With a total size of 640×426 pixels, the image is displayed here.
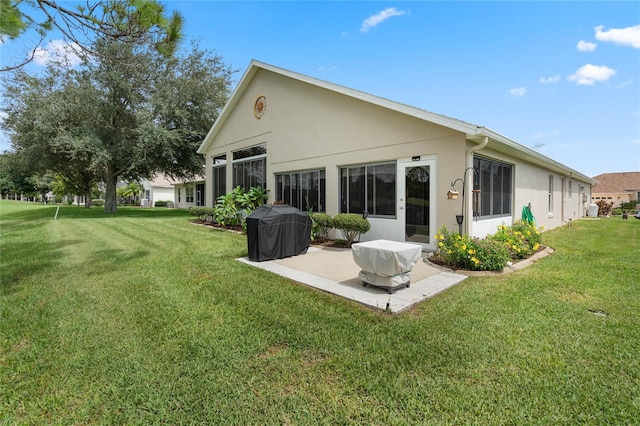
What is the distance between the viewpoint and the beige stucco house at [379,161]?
7234 millimetres

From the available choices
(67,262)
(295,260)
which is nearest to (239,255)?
(295,260)

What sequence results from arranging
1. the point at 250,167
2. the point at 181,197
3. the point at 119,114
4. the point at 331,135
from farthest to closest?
1. the point at 181,197
2. the point at 119,114
3. the point at 250,167
4. the point at 331,135

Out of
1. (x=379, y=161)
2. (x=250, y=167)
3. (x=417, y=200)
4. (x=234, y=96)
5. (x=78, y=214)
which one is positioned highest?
(x=234, y=96)

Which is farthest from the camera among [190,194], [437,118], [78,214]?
[190,194]

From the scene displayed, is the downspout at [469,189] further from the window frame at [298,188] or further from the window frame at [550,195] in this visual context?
the window frame at [550,195]

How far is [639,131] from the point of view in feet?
39.0

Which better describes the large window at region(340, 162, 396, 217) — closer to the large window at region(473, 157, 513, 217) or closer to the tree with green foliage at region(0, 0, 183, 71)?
the large window at region(473, 157, 513, 217)

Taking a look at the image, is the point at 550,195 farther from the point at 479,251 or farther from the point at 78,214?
the point at 78,214

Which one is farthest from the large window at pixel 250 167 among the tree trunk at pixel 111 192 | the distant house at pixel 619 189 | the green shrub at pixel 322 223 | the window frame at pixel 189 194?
the distant house at pixel 619 189

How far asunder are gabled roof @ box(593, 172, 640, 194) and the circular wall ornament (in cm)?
4578

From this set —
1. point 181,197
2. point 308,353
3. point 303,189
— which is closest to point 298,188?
point 303,189

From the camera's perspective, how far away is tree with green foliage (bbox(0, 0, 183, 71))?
4.55 meters

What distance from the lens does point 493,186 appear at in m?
8.58

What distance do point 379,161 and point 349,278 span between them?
4.18m
